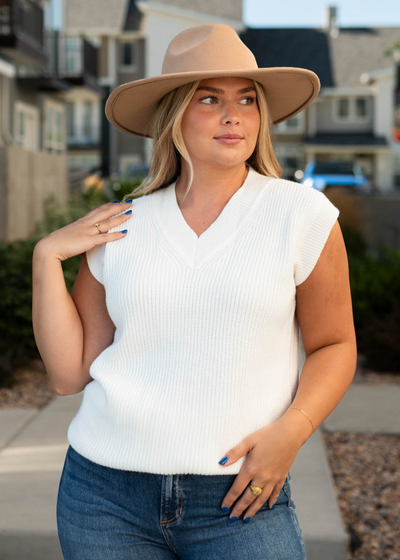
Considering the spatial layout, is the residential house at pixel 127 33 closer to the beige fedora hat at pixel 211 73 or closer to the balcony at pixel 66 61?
the balcony at pixel 66 61

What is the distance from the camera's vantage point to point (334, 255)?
1.70 metres

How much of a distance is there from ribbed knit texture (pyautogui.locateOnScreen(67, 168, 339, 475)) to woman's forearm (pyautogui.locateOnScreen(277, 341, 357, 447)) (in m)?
0.05

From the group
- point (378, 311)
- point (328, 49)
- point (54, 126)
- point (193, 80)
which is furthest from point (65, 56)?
point (328, 49)

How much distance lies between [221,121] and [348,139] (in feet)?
115

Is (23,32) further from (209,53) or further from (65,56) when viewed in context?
(209,53)

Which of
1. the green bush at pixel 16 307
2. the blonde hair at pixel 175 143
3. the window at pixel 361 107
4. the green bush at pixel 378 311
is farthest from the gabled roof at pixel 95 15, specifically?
the blonde hair at pixel 175 143

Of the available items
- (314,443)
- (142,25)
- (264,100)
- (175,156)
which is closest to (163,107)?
(175,156)

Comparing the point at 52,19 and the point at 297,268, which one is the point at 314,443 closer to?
the point at 297,268

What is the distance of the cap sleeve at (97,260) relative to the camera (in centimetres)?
186

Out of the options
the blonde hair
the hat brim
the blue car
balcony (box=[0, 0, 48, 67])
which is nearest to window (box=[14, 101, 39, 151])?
balcony (box=[0, 0, 48, 67])

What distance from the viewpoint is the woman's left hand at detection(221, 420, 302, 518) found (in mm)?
1578

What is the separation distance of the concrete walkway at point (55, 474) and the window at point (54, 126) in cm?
1512

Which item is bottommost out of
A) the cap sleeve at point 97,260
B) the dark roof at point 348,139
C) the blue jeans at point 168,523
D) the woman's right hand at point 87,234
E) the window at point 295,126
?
the blue jeans at point 168,523

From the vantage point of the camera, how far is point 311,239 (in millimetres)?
1686
